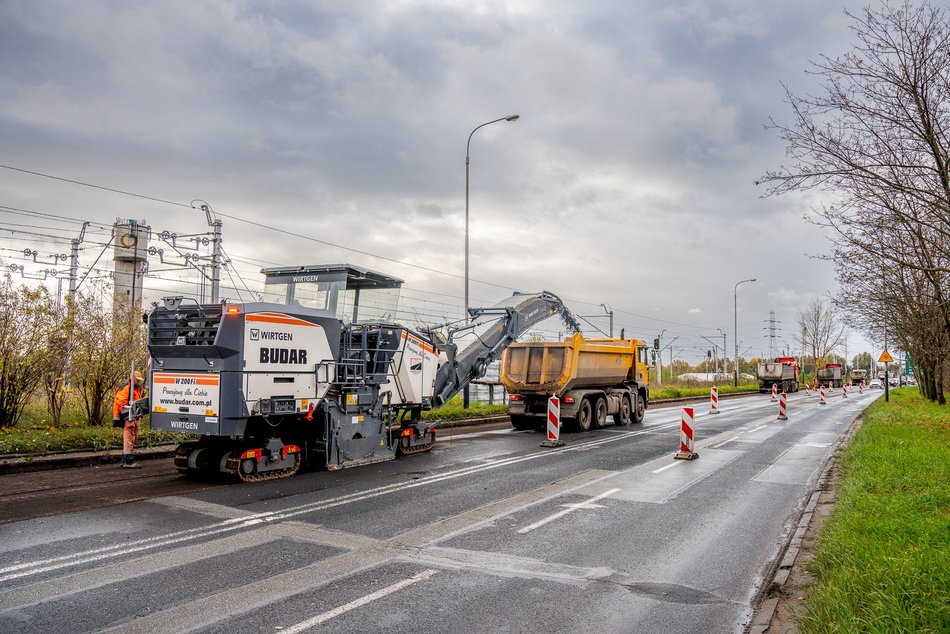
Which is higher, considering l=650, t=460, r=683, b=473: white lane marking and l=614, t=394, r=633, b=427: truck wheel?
l=614, t=394, r=633, b=427: truck wheel

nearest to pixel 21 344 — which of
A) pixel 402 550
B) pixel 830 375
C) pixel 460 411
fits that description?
pixel 402 550

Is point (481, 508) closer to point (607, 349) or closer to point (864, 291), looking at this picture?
point (607, 349)

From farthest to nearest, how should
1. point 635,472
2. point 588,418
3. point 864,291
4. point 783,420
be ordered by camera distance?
point 783,420
point 864,291
point 588,418
point 635,472

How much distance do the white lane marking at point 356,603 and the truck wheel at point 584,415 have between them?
1392cm

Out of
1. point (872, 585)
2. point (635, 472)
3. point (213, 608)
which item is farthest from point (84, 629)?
point (635, 472)

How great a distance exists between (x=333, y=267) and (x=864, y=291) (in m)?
18.7

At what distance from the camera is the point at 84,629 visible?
4.61m

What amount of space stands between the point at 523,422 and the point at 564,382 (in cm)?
227

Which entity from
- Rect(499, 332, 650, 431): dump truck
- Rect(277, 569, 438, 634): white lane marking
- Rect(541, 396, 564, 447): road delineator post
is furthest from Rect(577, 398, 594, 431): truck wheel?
Rect(277, 569, 438, 634): white lane marking

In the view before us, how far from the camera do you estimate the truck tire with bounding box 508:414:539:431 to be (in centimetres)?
2000

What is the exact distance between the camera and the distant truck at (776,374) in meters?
54.1

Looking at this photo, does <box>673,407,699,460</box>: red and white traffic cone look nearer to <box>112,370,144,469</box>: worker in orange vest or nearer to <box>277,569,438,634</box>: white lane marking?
<box>277,569,438,634</box>: white lane marking

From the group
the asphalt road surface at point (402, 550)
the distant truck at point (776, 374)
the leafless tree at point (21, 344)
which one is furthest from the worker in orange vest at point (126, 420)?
the distant truck at point (776, 374)

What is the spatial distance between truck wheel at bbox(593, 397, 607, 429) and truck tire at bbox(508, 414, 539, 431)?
182cm
